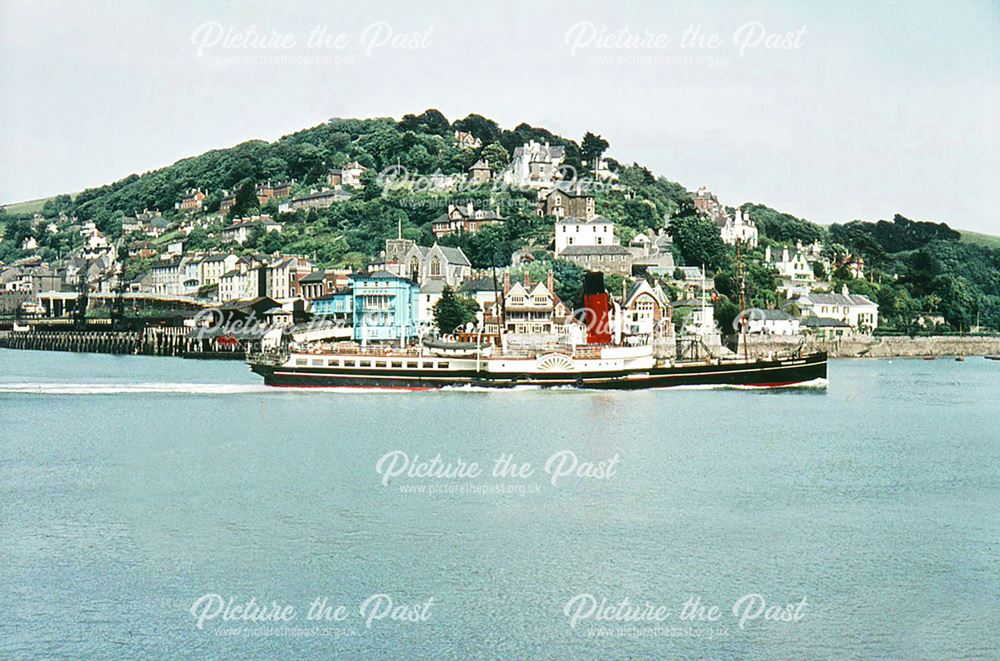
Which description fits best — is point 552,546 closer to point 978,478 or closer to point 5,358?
point 978,478

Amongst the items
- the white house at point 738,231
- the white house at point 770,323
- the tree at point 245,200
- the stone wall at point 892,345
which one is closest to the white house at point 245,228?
the tree at point 245,200

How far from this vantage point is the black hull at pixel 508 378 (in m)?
28.5

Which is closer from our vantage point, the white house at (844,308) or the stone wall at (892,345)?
the stone wall at (892,345)

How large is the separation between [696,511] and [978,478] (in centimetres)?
532

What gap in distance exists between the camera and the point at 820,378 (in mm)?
31234

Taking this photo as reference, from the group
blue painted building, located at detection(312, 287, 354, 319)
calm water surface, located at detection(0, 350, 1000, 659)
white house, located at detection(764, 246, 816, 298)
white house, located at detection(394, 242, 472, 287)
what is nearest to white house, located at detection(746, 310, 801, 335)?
white house, located at detection(764, 246, 816, 298)

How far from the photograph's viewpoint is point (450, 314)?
4109 centimetres

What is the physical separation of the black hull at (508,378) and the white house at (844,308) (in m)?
24.9

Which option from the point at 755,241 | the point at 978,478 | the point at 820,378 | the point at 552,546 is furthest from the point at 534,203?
the point at 552,546

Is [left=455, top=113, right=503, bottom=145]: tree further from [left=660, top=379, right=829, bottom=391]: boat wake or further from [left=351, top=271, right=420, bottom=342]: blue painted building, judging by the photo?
[left=660, top=379, right=829, bottom=391]: boat wake

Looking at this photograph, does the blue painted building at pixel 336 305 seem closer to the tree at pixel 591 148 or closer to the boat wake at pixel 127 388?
the boat wake at pixel 127 388

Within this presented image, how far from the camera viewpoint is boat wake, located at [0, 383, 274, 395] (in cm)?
2698

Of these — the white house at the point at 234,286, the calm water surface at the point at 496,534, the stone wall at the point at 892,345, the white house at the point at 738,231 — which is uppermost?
the white house at the point at 738,231

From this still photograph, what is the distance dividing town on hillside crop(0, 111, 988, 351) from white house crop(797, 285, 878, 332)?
0.11 m
